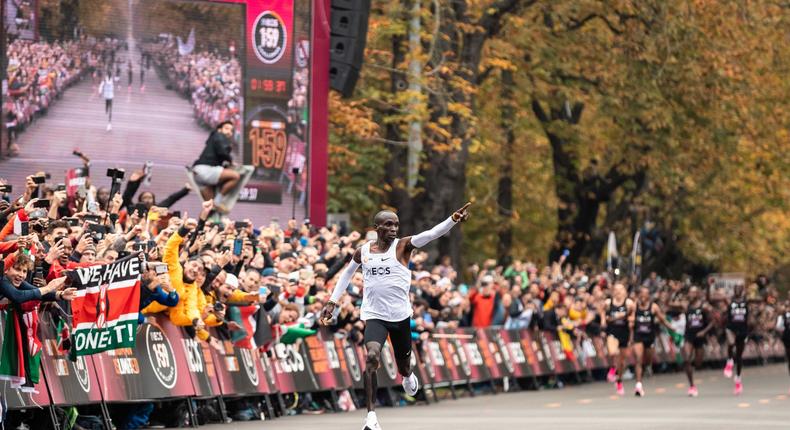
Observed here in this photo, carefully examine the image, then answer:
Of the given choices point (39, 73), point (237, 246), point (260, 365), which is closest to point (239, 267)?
point (237, 246)

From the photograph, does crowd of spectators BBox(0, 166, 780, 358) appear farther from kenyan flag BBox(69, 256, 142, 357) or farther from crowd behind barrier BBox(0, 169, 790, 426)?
kenyan flag BBox(69, 256, 142, 357)

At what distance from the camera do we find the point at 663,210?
158 feet

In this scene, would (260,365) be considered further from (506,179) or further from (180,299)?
(506,179)

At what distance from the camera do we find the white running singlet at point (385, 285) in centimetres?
1628

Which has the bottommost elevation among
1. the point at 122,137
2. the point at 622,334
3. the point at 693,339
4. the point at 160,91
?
the point at 693,339

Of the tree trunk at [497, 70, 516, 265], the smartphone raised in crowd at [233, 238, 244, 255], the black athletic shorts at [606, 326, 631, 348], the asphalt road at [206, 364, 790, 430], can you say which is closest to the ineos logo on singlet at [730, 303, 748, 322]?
the asphalt road at [206, 364, 790, 430]

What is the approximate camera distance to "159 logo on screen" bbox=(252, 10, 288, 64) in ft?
87.5

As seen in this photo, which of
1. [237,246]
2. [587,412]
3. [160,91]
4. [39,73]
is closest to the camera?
[237,246]

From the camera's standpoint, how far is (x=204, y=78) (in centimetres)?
2623

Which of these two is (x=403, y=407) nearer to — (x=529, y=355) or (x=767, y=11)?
(x=529, y=355)

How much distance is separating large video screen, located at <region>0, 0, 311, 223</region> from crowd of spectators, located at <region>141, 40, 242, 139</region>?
2 centimetres

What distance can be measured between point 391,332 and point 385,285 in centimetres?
53

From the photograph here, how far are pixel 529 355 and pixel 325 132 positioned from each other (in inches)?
280

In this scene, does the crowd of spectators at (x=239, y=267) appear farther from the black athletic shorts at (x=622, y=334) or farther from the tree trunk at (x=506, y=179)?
the tree trunk at (x=506, y=179)
